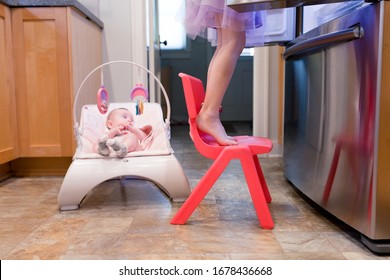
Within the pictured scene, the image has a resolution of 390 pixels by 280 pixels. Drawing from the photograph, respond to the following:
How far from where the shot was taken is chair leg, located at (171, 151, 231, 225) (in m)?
1.21

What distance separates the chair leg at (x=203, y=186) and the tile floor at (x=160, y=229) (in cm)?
4

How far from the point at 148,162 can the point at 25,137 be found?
0.86m

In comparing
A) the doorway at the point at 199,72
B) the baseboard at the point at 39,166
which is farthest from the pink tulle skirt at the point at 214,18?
the doorway at the point at 199,72

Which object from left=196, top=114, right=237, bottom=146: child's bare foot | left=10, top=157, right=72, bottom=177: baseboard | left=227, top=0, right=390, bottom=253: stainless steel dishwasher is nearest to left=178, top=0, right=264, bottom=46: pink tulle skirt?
left=227, top=0, right=390, bottom=253: stainless steel dishwasher

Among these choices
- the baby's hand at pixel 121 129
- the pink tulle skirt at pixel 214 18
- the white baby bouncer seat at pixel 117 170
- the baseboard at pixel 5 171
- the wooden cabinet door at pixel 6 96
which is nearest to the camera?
the pink tulle skirt at pixel 214 18

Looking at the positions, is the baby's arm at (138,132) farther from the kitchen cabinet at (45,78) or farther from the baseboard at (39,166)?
the baseboard at (39,166)

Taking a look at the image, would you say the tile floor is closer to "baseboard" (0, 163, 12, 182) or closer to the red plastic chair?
the red plastic chair

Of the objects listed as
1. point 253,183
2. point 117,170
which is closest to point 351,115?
point 253,183

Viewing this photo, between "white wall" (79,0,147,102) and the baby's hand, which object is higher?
"white wall" (79,0,147,102)

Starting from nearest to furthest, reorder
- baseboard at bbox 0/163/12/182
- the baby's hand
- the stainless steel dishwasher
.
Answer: the stainless steel dishwasher → the baby's hand → baseboard at bbox 0/163/12/182

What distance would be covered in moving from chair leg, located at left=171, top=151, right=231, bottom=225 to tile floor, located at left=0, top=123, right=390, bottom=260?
36mm

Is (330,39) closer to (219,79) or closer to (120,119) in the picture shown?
(219,79)

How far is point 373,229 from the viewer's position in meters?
1.00

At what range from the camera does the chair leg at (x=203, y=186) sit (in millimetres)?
1213
